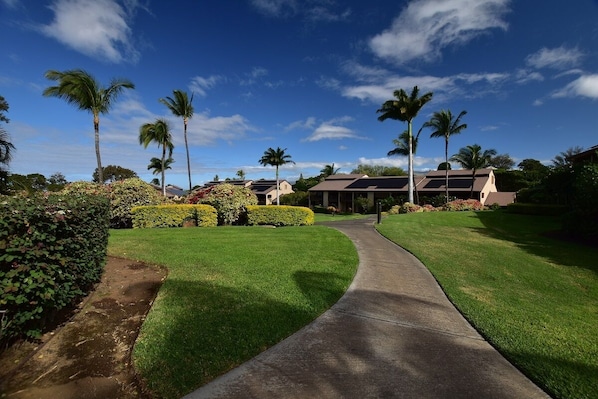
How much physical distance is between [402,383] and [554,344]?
96.8 inches

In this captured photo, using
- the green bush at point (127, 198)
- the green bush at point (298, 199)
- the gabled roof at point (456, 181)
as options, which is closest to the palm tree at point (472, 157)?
the gabled roof at point (456, 181)

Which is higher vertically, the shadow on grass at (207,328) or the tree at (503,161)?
the tree at (503,161)

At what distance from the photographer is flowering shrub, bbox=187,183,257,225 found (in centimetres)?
1648

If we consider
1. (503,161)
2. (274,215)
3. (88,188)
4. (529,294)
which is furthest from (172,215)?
(503,161)

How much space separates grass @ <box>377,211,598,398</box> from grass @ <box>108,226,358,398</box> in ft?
7.97

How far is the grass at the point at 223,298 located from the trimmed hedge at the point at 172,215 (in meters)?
4.32

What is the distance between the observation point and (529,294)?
20.2ft

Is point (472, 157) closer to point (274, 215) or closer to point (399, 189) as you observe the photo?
point (399, 189)

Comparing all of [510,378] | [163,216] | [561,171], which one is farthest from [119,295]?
[561,171]

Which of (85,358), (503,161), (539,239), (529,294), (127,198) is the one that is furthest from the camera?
(503,161)

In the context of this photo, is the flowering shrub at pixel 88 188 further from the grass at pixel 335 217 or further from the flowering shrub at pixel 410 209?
the flowering shrub at pixel 410 209

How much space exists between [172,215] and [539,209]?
2375 cm

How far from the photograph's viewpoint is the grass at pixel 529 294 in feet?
11.6

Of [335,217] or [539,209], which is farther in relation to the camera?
[335,217]
